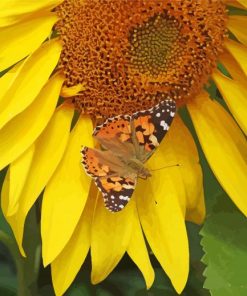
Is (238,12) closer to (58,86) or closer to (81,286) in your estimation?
(58,86)

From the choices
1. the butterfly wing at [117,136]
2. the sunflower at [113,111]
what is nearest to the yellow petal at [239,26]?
the sunflower at [113,111]

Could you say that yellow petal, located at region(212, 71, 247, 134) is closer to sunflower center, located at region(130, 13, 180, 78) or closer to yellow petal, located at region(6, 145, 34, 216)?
sunflower center, located at region(130, 13, 180, 78)

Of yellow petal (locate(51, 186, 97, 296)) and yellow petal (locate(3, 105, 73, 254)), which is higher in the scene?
yellow petal (locate(3, 105, 73, 254))

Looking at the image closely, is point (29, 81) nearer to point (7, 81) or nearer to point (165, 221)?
point (7, 81)

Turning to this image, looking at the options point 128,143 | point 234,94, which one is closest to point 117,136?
point 128,143

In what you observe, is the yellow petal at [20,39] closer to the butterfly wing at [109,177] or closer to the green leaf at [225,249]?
the butterfly wing at [109,177]

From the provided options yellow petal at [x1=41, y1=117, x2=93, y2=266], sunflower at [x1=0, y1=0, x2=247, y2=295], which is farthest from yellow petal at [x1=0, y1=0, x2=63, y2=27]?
yellow petal at [x1=41, y1=117, x2=93, y2=266]

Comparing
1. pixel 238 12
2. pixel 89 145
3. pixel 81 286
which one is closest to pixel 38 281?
pixel 81 286
